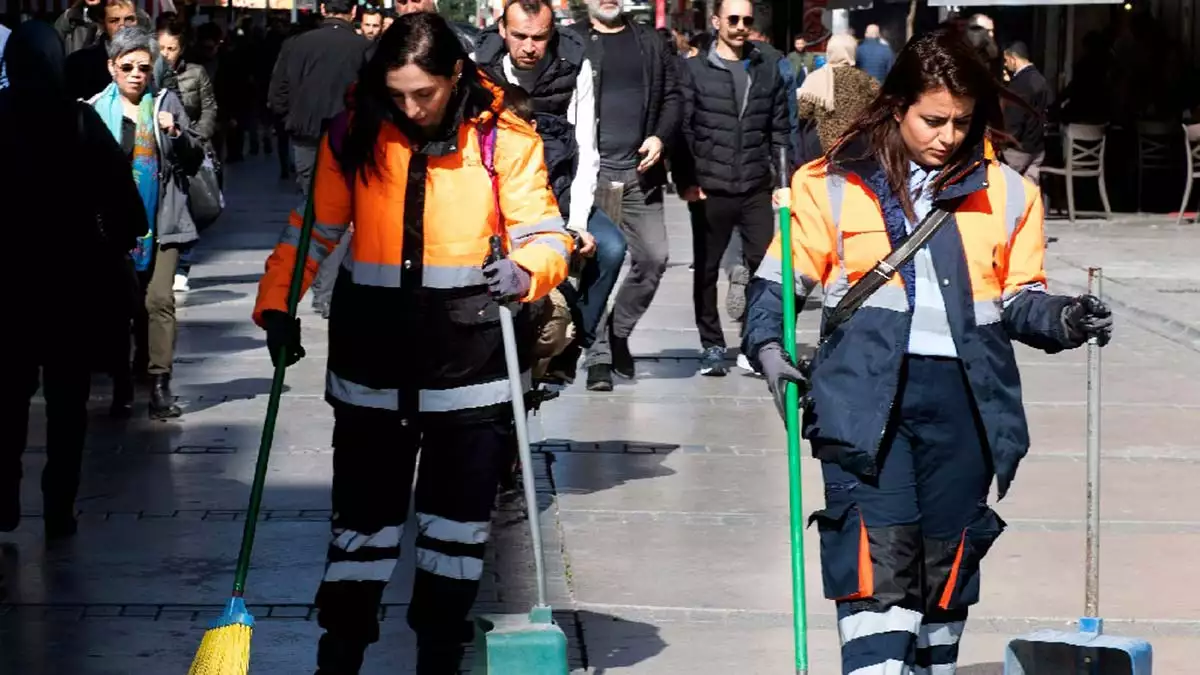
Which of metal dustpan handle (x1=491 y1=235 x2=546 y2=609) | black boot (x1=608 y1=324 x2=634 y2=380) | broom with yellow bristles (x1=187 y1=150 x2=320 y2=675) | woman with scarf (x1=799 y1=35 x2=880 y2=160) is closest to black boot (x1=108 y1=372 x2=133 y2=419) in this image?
black boot (x1=608 y1=324 x2=634 y2=380)

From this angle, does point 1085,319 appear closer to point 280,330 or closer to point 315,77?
point 280,330

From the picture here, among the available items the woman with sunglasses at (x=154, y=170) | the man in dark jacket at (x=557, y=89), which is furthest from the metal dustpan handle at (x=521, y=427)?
the woman with sunglasses at (x=154, y=170)

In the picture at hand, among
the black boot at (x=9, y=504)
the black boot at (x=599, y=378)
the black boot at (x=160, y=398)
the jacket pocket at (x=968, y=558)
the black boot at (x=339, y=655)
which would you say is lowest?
the black boot at (x=599, y=378)

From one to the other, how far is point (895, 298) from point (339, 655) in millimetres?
1716

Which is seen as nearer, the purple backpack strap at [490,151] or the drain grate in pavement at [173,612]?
the purple backpack strap at [490,151]

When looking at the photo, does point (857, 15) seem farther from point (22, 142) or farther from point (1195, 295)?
point (22, 142)

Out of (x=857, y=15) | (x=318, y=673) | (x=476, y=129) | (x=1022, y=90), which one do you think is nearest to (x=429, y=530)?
(x=318, y=673)

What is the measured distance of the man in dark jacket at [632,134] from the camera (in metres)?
10.9

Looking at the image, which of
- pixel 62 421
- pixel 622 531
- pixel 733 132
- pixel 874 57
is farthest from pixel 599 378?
pixel 874 57

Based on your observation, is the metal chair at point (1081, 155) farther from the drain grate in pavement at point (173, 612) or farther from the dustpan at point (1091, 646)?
the dustpan at point (1091, 646)

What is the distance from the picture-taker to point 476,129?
5227mm

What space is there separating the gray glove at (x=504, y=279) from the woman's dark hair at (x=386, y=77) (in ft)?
1.31

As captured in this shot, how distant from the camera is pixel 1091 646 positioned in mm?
4762

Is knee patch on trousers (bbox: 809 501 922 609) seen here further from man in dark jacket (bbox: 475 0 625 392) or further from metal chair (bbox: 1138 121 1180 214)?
metal chair (bbox: 1138 121 1180 214)
